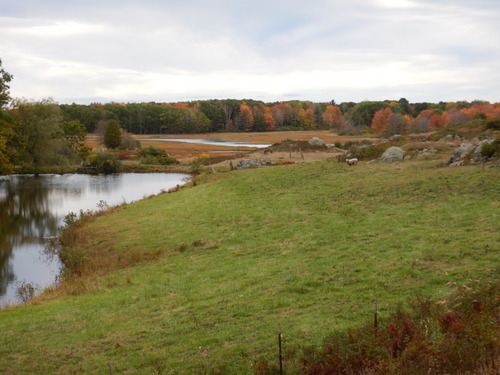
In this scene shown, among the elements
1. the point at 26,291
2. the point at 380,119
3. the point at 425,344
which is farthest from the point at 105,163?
the point at 380,119

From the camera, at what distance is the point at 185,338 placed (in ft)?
37.7

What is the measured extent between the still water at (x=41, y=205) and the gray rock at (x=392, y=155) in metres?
23.9

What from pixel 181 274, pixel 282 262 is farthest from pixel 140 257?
pixel 282 262

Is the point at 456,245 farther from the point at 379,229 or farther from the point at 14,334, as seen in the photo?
the point at 14,334

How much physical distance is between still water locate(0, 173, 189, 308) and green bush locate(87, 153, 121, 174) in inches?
145

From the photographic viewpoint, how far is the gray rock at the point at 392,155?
127 feet

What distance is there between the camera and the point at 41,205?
4488cm

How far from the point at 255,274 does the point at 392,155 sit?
2598cm

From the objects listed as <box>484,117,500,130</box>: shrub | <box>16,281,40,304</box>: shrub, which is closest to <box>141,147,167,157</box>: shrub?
<box>484,117,500,130</box>: shrub

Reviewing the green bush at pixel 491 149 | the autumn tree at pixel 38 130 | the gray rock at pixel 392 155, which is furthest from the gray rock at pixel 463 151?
the autumn tree at pixel 38 130

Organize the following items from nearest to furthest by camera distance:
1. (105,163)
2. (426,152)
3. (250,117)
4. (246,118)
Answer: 1. (426,152)
2. (105,163)
3. (250,117)
4. (246,118)

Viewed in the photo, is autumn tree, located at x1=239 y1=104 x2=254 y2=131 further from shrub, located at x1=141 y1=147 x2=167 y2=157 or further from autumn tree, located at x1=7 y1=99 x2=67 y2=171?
autumn tree, located at x1=7 y1=99 x2=67 y2=171

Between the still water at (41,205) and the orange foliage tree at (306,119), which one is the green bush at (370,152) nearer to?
the still water at (41,205)

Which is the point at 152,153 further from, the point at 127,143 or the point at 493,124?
the point at 493,124
